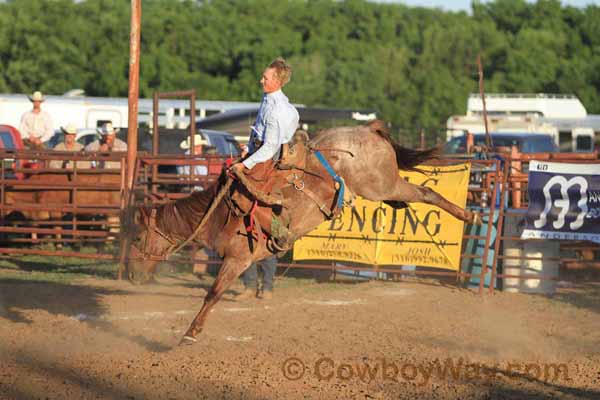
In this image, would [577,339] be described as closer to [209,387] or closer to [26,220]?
→ [209,387]

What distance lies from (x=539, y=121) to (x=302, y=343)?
69.9 ft

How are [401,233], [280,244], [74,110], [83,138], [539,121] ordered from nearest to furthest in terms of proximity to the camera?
[280,244], [401,233], [83,138], [74,110], [539,121]

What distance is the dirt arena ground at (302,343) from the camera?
641 centimetres

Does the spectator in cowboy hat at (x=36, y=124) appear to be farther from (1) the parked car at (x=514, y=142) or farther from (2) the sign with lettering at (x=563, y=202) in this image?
(1) the parked car at (x=514, y=142)

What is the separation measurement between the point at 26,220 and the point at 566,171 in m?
8.03

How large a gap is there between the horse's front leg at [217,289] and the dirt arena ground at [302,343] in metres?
0.23

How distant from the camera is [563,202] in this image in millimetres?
11227

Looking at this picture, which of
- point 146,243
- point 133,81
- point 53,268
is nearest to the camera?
point 146,243

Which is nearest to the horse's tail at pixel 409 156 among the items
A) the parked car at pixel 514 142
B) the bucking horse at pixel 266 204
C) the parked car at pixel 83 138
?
the bucking horse at pixel 266 204

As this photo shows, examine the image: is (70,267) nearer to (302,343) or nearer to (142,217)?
(142,217)

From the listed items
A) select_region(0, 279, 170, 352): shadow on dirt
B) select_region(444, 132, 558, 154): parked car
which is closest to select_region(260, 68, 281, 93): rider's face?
select_region(0, 279, 170, 352): shadow on dirt

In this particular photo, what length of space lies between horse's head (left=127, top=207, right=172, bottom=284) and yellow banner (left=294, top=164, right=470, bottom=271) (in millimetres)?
4269

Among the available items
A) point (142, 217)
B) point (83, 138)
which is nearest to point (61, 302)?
point (142, 217)

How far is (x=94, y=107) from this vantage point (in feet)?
81.6
